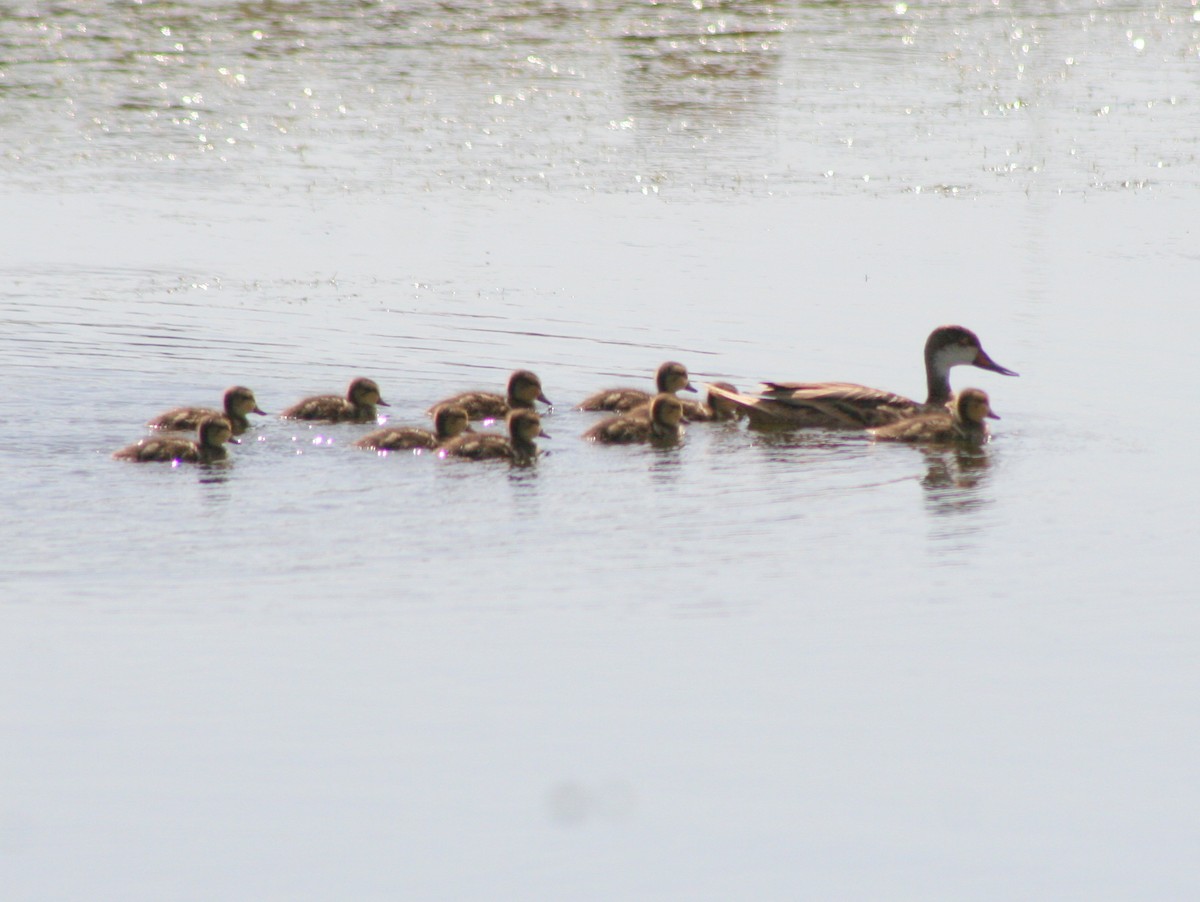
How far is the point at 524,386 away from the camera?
10.4 metres

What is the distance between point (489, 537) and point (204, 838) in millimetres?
3034

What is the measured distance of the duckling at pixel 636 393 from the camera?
10570 millimetres

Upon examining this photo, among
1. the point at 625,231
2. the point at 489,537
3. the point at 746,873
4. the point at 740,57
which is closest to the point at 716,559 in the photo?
the point at 489,537

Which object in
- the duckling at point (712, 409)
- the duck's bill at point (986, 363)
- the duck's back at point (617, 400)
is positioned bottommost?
the duckling at point (712, 409)

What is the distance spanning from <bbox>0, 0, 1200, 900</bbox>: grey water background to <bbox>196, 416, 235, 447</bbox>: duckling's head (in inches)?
9.8

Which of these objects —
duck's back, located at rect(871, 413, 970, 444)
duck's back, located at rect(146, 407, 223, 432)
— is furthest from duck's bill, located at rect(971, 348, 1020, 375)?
duck's back, located at rect(146, 407, 223, 432)

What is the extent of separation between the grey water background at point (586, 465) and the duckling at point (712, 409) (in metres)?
0.56

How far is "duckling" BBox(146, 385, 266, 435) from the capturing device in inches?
395

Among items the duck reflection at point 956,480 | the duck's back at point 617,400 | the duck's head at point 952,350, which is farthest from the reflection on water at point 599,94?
the duck reflection at point 956,480

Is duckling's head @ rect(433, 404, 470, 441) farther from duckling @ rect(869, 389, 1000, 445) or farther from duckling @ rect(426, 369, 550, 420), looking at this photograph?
duckling @ rect(869, 389, 1000, 445)

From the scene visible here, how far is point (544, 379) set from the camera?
1128 cm

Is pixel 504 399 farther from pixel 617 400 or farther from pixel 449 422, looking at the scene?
pixel 449 422

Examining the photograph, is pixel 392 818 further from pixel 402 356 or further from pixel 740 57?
pixel 740 57

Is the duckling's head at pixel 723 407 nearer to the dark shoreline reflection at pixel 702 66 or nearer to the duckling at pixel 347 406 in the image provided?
the duckling at pixel 347 406
